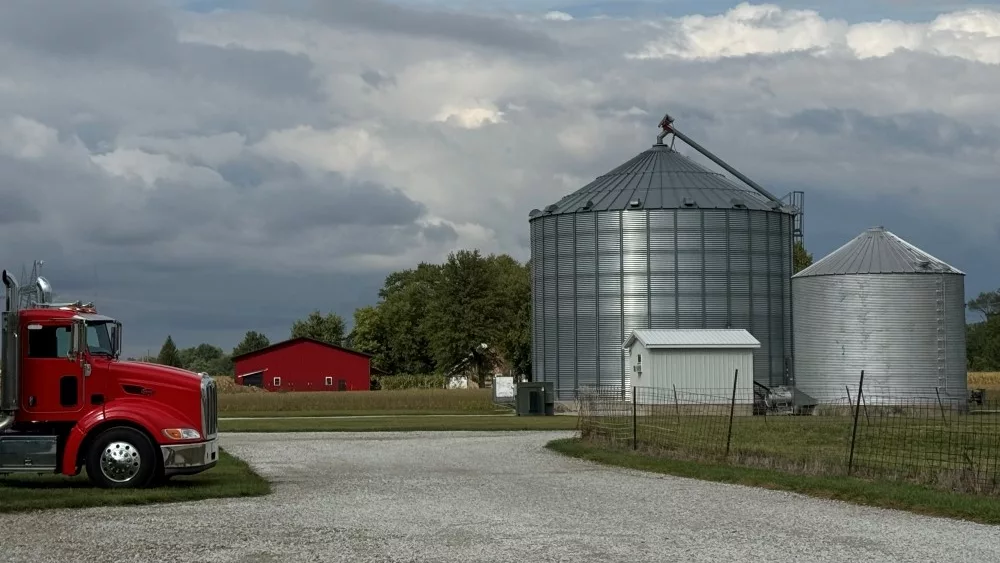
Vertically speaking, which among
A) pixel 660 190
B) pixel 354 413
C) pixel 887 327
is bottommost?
pixel 354 413

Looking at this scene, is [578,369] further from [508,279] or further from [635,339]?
[508,279]

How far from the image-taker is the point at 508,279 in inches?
5010

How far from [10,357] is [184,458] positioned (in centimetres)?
344

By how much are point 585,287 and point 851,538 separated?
57.2m

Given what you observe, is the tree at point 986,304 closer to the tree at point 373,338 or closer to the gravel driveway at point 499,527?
the tree at point 373,338

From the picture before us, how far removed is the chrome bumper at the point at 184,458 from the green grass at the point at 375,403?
166ft

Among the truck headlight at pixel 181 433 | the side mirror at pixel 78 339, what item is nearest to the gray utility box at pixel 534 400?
the truck headlight at pixel 181 433

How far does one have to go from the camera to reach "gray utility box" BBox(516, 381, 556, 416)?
64.4 metres

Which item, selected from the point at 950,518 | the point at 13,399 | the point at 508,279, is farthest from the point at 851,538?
the point at 508,279

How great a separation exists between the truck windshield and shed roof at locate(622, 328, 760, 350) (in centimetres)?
4607

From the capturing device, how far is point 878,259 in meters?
65.8

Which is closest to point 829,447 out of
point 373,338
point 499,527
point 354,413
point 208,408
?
point 208,408

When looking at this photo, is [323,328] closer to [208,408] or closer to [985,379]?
[985,379]

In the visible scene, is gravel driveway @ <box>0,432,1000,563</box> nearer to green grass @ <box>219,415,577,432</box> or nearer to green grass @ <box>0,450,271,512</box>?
green grass @ <box>0,450,271,512</box>
